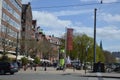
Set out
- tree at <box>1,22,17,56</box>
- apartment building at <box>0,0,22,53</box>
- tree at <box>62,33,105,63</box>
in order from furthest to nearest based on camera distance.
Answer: tree at <box>62,33,105,63</box> → apartment building at <box>0,0,22,53</box> → tree at <box>1,22,17,56</box>

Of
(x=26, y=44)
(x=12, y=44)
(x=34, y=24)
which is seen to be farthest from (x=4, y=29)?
(x=34, y=24)

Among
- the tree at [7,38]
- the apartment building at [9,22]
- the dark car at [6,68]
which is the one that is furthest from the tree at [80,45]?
the dark car at [6,68]

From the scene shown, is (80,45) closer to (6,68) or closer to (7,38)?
(7,38)

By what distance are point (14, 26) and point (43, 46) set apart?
84.3 ft

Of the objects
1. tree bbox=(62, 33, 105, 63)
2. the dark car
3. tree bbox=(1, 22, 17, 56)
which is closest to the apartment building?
tree bbox=(1, 22, 17, 56)

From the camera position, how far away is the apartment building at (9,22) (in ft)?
306

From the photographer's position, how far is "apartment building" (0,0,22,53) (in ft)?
306

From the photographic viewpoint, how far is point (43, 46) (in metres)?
136

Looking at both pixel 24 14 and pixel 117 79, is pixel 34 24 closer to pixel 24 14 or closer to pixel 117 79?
pixel 24 14

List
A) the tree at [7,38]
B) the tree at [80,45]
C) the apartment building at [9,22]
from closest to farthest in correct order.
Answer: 1. the tree at [7,38]
2. the apartment building at [9,22]
3. the tree at [80,45]

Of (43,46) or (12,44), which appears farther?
(43,46)

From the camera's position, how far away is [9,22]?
340ft

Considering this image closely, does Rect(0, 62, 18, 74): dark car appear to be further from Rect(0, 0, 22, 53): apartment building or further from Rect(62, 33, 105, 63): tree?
Rect(62, 33, 105, 63): tree

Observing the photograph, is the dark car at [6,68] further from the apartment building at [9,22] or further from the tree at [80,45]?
the tree at [80,45]
